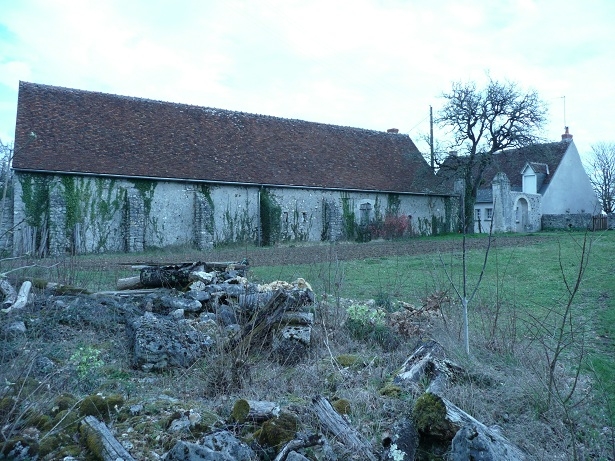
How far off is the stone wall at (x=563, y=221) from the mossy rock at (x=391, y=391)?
39.0 metres

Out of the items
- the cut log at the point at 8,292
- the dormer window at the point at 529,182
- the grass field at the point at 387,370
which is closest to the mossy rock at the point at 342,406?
the grass field at the point at 387,370

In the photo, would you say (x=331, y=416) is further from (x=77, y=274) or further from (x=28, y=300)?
(x=77, y=274)

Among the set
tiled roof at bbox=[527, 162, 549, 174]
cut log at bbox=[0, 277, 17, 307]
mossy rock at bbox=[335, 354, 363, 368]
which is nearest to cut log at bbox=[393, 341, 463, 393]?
mossy rock at bbox=[335, 354, 363, 368]

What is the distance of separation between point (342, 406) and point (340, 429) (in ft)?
1.49

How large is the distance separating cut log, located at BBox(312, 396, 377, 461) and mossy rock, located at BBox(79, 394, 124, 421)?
1.54m

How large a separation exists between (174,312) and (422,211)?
1181 inches

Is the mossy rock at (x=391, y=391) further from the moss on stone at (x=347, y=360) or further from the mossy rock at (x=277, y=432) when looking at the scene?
the mossy rock at (x=277, y=432)

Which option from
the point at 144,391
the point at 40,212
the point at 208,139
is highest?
the point at 208,139

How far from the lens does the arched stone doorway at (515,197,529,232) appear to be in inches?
1656

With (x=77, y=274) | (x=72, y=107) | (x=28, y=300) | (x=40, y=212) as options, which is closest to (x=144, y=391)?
(x=28, y=300)

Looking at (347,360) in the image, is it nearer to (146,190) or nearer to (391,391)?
(391,391)

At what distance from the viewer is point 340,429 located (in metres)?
3.97

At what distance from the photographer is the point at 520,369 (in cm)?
513

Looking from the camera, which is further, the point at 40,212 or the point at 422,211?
the point at 422,211
